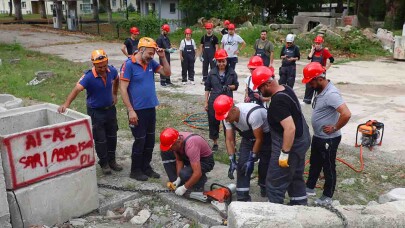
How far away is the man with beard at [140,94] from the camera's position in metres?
5.14

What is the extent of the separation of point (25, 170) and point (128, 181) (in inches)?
64.9

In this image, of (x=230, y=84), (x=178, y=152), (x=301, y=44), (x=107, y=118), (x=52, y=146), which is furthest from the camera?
(x=301, y=44)

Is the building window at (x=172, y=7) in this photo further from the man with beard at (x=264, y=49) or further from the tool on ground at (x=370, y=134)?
the tool on ground at (x=370, y=134)

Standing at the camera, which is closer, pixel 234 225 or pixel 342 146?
pixel 234 225

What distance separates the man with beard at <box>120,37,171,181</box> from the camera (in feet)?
16.9

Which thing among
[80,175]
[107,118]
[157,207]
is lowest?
[157,207]

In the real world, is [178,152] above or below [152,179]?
above

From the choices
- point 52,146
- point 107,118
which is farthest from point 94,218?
point 107,118

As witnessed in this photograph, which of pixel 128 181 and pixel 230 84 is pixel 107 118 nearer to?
pixel 128 181

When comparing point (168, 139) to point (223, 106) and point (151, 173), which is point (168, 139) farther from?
point (151, 173)

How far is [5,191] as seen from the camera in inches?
155

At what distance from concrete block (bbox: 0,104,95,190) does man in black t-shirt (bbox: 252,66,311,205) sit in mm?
1943

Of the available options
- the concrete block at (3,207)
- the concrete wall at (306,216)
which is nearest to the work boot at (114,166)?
the concrete block at (3,207)

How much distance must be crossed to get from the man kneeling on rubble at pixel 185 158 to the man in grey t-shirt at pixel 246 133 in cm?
35
